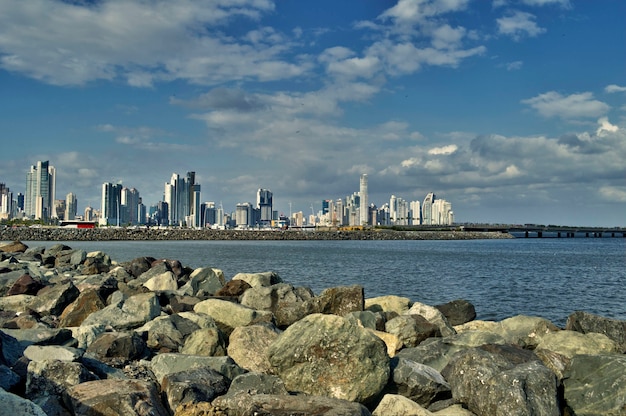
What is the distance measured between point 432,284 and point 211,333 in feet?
82.7

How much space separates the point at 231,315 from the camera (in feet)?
45.8

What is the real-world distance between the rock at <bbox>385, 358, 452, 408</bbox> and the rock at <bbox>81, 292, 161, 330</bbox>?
7.08 m

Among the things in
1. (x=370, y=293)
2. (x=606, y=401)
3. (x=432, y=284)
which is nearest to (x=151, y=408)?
(x=606, y=401)

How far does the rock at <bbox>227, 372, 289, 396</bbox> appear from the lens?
27.6 feet

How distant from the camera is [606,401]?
8.78 m

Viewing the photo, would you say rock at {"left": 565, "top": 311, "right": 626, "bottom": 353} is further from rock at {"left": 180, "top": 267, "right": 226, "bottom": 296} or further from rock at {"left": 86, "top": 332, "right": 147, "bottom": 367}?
rock at {"left": 180, "top": 267, "right": 226, "bottom": 296}

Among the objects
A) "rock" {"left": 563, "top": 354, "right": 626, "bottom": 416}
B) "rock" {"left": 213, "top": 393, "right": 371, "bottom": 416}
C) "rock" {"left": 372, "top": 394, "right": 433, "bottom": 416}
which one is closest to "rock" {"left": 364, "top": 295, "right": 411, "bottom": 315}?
"rock" {"left": 563, "top": 354, "right": 626, "bottom": 416}

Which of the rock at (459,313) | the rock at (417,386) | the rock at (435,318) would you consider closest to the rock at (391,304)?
the rock at (459,313)

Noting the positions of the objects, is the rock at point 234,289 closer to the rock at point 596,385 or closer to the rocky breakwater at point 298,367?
the rocky breakwater at point 298,367

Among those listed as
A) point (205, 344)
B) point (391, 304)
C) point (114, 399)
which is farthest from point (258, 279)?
point (114, 399)

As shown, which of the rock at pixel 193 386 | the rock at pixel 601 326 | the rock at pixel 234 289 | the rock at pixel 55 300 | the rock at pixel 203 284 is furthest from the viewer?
the rock at pixel 203 284

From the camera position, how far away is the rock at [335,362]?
8.62 meters

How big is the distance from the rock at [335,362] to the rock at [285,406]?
3.60 ft

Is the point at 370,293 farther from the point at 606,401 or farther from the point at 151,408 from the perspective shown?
the point at 151,408
